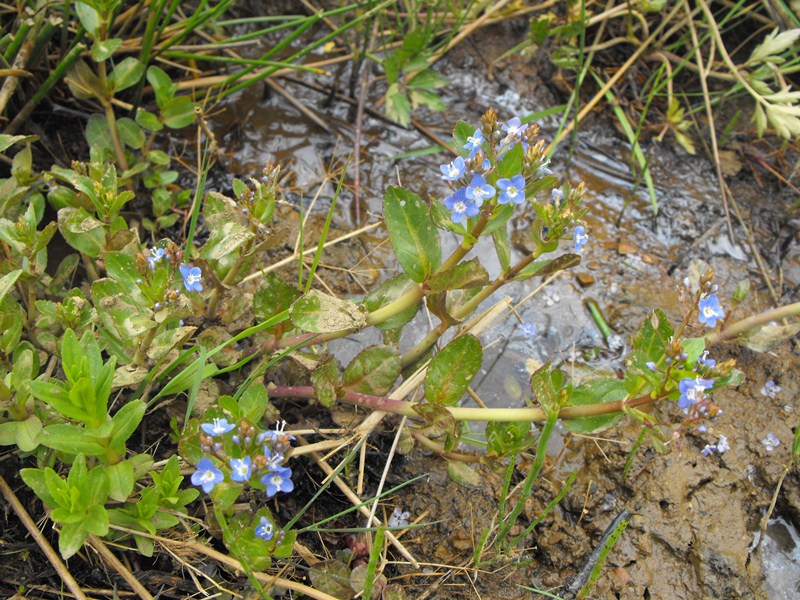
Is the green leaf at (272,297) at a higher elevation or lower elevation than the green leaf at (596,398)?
higher

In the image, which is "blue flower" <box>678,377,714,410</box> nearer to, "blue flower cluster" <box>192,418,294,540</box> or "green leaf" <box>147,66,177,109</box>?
"blue flower cluster" <box>192,418,294,540</box>

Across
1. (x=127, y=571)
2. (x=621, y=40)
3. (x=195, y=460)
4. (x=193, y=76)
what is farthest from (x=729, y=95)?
(x=127, y=571)

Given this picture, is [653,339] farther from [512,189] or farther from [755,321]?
[755,321]

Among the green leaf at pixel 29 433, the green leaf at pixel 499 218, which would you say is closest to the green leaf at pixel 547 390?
the green leaf at pixel 499 218

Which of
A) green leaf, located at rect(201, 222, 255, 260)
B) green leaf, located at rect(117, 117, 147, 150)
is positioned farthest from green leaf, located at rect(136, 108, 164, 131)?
green leaf, located at rect(201, 222, 255, 260)

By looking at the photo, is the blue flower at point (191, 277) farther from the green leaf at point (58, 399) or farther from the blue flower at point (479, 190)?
the blue flower at point (479, 190)

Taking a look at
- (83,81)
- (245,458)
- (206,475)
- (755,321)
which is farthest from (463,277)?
(83,81)
